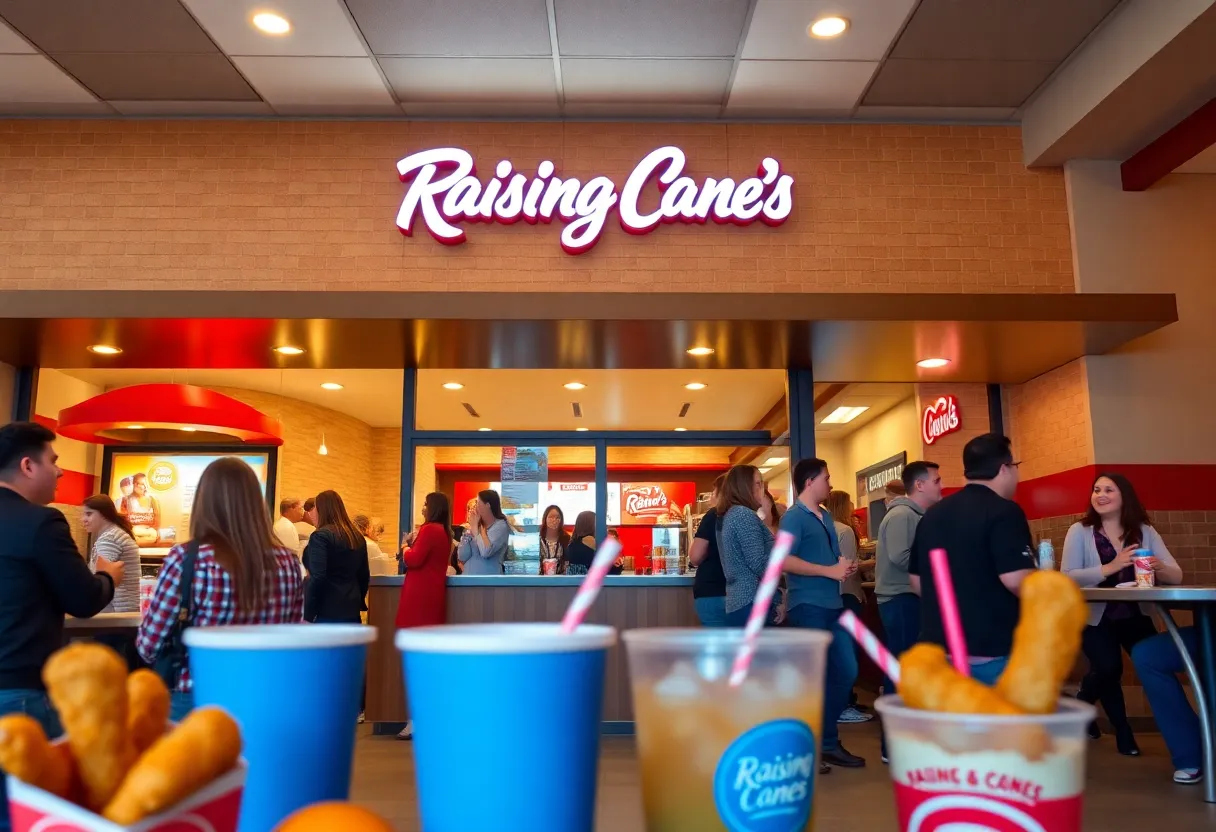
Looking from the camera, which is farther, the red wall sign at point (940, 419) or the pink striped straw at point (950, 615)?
the red wall sign at point (940, 419)

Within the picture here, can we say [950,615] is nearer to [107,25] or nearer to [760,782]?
[760,782]

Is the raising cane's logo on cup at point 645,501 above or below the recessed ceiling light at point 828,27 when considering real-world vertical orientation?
below

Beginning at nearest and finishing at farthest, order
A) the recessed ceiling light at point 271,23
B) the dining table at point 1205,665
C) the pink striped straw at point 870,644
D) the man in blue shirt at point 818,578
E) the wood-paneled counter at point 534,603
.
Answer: the pink striped straw at point 870,644 → the dining table at point 1205,665 → the man in blue shirt at point 818,578 → the recessed ceiling light at point 271,23 → the wood-paneled counter at point 534,603

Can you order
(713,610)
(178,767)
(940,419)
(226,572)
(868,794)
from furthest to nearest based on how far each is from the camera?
1. (940,419)
2. (713,610)
3. (868,794)
4. (226,572)
5. (178,767)

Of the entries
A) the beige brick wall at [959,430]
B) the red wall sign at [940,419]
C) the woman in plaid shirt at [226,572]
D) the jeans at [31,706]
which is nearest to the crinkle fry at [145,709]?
the woman in plaid shirt at [226,572]

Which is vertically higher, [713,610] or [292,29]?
[292,29]

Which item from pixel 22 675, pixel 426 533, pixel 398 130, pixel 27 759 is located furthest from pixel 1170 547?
pixel 27 759

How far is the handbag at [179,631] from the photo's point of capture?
2387 millimetres

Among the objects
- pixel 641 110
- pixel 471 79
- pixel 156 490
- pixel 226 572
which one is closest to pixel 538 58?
pixel 471 79

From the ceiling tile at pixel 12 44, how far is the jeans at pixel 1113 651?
7.04m

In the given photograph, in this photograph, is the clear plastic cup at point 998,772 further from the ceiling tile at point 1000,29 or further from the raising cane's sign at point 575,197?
the raising cane's sign at point 575,197

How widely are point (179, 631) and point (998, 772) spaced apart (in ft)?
7.63

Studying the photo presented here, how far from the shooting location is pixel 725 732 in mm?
810

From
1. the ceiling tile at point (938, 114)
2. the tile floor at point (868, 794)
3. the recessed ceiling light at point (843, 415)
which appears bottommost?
the tile floor at point (868, 794)
